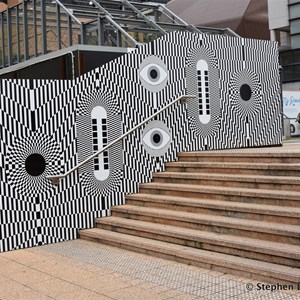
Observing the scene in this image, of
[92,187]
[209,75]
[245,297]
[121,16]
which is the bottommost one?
[245,297]

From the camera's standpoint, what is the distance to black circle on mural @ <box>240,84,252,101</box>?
1187cm

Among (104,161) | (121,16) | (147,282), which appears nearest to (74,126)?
(104,161)

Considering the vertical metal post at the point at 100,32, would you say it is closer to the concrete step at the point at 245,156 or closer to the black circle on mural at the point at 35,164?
the concrete step at the point at 245,156

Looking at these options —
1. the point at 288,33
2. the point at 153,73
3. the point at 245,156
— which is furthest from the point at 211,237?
the point at 288,33

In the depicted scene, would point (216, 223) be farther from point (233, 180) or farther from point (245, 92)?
point (245, 92)

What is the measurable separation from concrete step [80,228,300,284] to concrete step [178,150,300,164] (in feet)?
7.89

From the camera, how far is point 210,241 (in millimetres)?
7242

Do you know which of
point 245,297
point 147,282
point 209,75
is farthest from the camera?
point 209,75

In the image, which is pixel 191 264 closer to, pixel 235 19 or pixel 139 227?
pixel 139 227

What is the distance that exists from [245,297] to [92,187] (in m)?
4.50

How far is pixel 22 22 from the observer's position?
1353 cm

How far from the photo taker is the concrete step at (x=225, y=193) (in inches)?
292

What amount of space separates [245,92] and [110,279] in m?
6.76

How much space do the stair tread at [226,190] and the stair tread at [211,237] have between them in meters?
0.89
